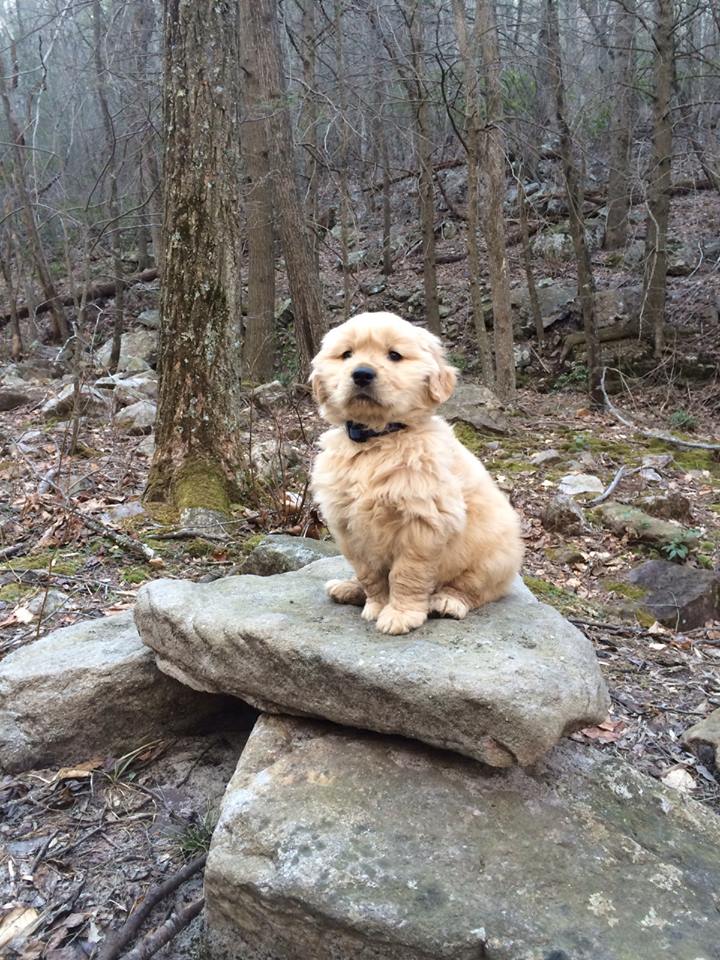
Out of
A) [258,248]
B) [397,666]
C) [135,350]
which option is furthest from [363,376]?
[135,350]

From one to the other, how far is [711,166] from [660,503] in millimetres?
9089

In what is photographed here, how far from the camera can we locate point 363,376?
2.99 metres

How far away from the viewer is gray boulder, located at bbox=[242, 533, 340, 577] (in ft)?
16.0

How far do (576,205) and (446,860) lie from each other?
1343 cm

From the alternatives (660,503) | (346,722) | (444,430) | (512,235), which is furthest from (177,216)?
(512,235)

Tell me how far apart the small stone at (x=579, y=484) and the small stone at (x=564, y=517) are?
30.3 inches

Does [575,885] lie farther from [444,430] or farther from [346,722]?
[444,430]

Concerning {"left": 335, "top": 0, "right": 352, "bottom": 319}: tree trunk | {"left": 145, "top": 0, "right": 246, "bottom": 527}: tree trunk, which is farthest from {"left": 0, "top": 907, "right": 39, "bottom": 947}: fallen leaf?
{"left": 335, "top": 0, "right": 352, "bottom": 319}: tree trunk

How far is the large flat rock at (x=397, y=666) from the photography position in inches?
103

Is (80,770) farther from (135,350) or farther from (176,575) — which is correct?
(135,350)

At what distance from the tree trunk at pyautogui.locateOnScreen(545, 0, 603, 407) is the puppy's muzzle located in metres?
11.1

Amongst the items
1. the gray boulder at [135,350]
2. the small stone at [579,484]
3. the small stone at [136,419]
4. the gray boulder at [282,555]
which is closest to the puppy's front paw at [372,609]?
the gray boulder at [282,555]

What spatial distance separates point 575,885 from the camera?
92.2 inches

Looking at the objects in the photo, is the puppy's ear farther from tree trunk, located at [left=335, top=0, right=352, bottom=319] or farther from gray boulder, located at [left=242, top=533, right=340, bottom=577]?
tree trunk, located at [left=335, top=0, right=352, bottom=319]
